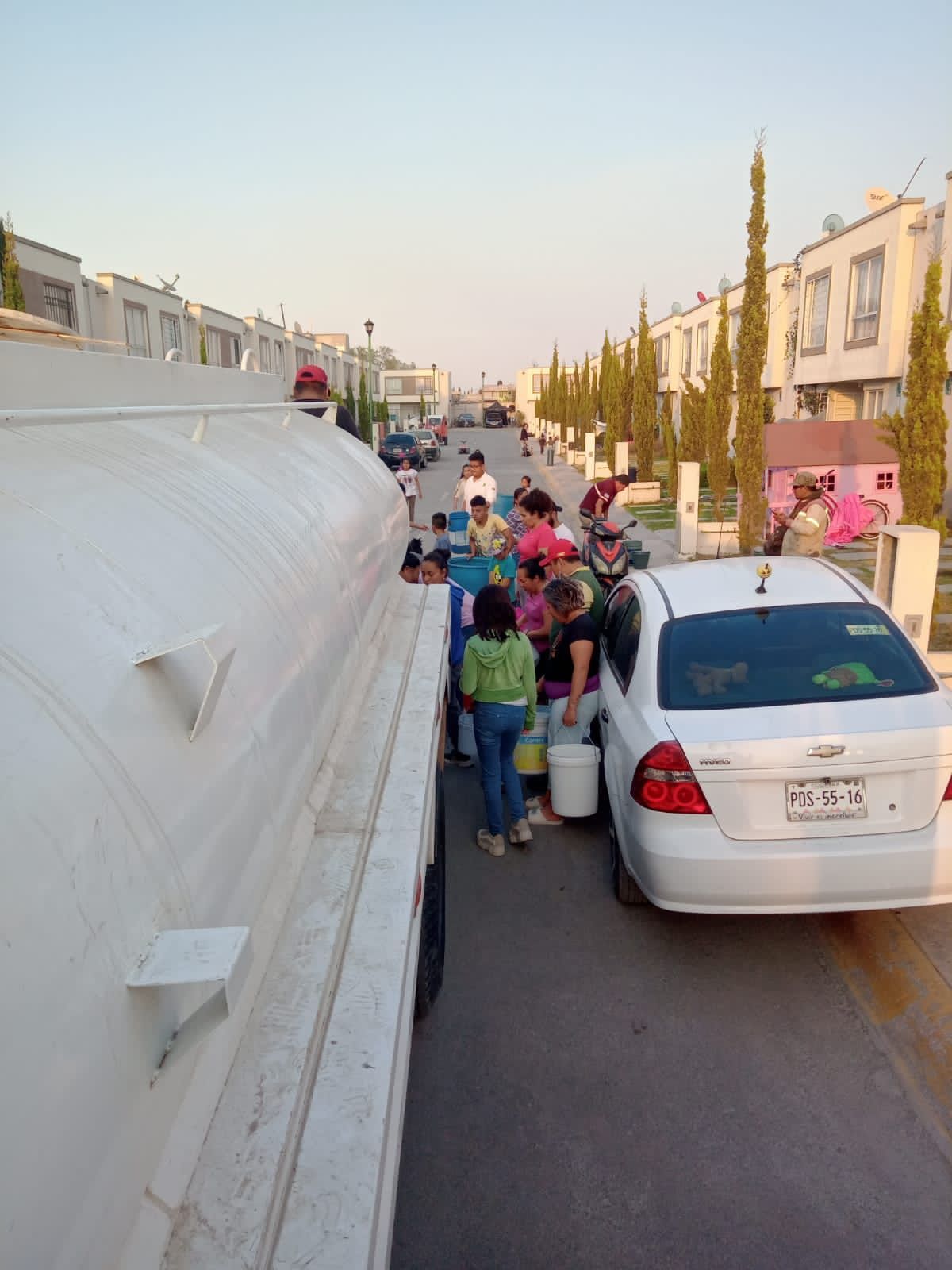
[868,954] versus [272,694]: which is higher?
[272,694]

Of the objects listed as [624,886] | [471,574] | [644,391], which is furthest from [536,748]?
[644,391]

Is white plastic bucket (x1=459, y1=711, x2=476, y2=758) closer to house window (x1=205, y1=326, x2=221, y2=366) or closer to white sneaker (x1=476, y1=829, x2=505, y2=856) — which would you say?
white sneaker (x1=476, y1=829, x2=505, y2=856)

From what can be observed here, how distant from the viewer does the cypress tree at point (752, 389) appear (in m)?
16.4

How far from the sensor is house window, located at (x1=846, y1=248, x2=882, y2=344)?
2097 cm

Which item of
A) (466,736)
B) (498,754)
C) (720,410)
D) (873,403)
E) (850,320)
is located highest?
(850,320)

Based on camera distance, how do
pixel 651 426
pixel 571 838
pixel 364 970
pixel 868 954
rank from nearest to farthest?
pixel 364 970
pixel 868 954
pixel 571 838
pixel 651 426

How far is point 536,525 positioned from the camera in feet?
26.8

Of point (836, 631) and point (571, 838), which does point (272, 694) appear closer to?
point (836, 631)

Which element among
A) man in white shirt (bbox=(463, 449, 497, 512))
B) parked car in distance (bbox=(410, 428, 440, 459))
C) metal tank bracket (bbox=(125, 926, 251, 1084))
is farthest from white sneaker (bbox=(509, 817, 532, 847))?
parked car in distance (bbox=(410, 428, 440, 459))

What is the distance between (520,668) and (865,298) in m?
20.1

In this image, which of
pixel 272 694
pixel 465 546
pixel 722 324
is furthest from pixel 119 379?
pixel 722 324

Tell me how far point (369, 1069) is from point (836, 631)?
344 cm

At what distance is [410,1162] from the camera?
3230mm

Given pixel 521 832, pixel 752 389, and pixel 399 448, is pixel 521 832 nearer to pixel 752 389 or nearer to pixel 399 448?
pixel 752 389
